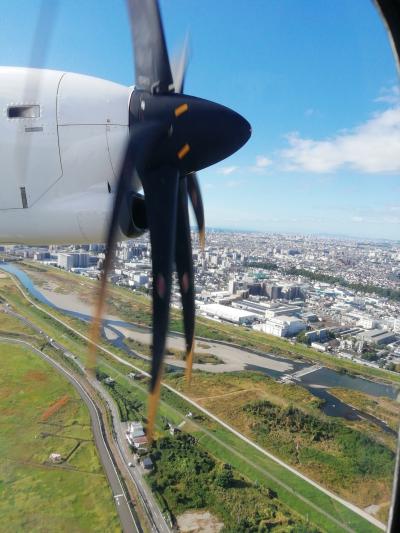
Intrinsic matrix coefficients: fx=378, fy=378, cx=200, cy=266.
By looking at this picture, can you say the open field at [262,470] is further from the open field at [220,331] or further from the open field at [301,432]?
the open field at [220,331]

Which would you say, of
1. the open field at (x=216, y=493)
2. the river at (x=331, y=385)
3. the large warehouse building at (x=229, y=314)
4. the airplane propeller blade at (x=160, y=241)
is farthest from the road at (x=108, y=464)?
the large warehouse building at (x=229, y=314)

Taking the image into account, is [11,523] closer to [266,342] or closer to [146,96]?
[146,96]

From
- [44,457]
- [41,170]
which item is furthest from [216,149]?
[44,457]

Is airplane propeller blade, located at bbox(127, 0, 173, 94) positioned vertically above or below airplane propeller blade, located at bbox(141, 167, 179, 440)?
above

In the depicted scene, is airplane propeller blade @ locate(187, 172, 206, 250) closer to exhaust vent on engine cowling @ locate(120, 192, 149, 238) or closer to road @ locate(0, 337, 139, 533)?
exhaust vent on engine cowling @ locate(120, 192, 149, 238)

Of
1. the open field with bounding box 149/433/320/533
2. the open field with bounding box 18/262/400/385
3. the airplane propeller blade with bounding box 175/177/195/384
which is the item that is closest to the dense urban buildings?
the open field with bounding box 18/262/400/385

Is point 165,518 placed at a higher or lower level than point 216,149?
lower
